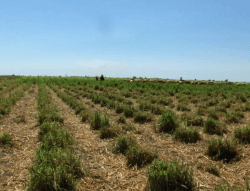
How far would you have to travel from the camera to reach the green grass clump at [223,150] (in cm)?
407

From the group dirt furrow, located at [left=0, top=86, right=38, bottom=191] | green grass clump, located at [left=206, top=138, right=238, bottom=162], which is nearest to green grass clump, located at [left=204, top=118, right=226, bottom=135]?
green grass clump, located at [left=206, top=138, right=238, bottom=162]

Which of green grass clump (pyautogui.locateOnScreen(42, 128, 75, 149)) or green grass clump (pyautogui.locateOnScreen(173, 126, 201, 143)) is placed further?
green grass clump (pyautogui.locateOnScreen(173, 126, 201, 143))

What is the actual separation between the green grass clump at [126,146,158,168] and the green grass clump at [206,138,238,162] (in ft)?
4.58

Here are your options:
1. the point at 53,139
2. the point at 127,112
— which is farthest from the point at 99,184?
the point at 127,112

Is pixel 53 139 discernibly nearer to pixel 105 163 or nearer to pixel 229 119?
pixel 105 163

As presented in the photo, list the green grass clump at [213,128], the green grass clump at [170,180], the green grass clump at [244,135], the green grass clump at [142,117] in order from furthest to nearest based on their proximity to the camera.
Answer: the green grass clump at [142,117], the green grass clump at [213,128], the green grass clump at [244,135], the green grass clump at [170,180]

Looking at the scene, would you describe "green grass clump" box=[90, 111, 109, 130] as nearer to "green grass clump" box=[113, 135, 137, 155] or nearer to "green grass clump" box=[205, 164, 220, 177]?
"green grass clump" box=[113, 135, 137, 155]

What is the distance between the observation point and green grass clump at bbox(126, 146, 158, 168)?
3826 millimetres

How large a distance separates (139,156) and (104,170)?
31.2 inches

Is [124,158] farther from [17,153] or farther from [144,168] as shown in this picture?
[17,153]

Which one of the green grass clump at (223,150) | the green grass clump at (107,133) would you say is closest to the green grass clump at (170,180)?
the green grass clump at (223,150)

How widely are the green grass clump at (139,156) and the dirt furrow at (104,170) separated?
0.16m

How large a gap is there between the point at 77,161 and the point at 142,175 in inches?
49.8

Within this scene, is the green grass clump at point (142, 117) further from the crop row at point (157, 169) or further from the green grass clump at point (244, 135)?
the green grass clump at point (244, 135)
